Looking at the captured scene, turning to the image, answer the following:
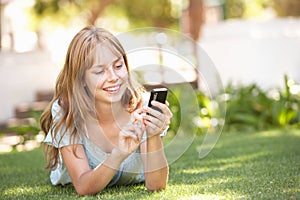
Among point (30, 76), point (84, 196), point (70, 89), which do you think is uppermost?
point (70, 89)

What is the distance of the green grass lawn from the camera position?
10.1ft

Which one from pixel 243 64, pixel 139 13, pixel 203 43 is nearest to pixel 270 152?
pixel 243 64

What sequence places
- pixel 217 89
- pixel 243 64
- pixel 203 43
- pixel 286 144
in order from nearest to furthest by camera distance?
pixel 286 144, pixel 217 89, pixel 243 64, pixel 203 43

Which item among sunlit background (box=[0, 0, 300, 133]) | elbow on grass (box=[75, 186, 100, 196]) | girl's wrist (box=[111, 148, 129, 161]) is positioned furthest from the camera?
sunlit background (box=[0, 0, 300, 133])

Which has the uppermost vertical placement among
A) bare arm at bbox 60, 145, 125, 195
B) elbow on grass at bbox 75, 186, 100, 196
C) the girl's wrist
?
the girl's wrist

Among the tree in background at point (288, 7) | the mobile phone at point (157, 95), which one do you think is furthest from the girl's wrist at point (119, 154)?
the tree in background at point (288, 7)

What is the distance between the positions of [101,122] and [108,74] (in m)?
0.38

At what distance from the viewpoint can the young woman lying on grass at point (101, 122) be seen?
2.85 metres

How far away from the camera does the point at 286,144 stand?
5074 mm

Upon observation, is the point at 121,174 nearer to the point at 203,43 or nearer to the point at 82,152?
the point at 82,152

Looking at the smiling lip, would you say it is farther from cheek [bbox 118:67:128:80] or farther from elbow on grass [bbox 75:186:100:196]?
elbow on grass [bbox 75:186:100:196]

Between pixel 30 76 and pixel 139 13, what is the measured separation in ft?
32.2

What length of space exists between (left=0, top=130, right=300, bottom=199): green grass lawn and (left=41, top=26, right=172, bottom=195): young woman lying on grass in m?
0.13

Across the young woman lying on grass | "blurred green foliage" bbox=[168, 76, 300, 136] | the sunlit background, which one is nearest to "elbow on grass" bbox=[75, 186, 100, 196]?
the young woman lying on grass
